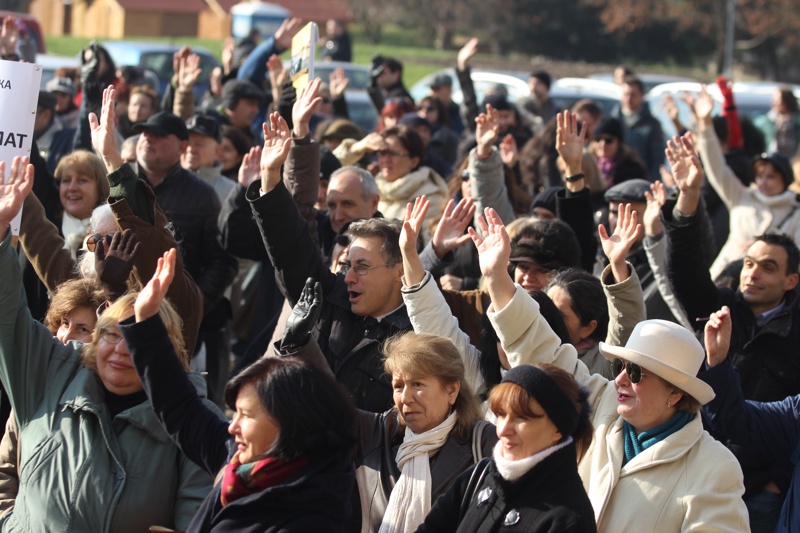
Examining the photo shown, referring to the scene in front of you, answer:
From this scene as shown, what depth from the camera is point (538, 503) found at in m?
3.94

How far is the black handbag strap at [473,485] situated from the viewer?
412 cm

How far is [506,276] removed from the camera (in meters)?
4.79

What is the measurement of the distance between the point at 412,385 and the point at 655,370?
34.5 inches

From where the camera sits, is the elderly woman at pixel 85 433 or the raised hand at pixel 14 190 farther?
A: the raised hand at pixel 14 190

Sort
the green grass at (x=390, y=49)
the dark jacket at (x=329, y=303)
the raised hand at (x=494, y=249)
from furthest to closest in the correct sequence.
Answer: the green grass at (x=390, y=49), the dark jacket at (x=329, y=303), the raised hand at (x=494, y=249)

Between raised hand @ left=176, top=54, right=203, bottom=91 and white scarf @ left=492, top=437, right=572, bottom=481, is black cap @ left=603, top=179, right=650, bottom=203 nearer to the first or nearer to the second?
raised hand @ left=176, top=54, right=203, bottom=91

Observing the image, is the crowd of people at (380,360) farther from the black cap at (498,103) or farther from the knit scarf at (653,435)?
the black cap at (498,103)

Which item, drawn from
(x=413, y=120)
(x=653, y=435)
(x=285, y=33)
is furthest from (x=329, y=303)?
(x=285, y=33)

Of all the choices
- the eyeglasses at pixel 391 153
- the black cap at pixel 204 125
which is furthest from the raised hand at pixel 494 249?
the black cap at pixel 204 125

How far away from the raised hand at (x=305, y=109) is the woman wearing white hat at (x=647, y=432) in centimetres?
191

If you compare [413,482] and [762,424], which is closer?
[413,482]

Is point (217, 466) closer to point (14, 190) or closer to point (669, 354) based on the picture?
point (14, 190)

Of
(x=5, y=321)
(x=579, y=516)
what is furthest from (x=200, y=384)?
(x=579, y=516)

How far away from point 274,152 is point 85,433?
182 centimetres
